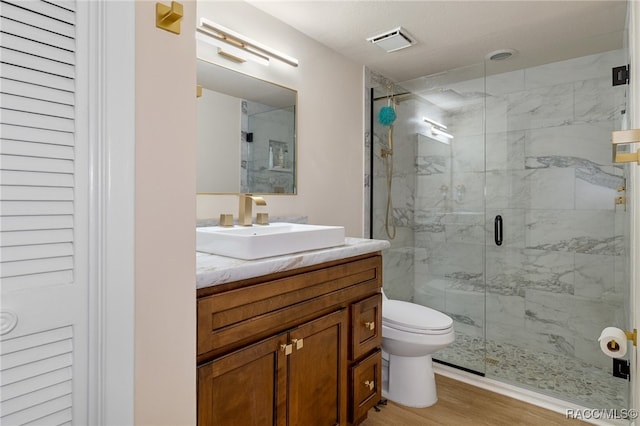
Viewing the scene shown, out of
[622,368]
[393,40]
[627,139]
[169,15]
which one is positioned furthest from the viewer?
[393,40]

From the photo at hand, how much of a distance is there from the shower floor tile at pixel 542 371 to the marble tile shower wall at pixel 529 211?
0.10 m

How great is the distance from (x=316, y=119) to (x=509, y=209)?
6.00 ft

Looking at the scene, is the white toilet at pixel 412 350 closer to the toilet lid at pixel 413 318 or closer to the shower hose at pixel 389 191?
the toilet lid at pixel 413 318

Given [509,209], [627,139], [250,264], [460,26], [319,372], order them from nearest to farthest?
[627,139]
[250,264]
[319,372]
[460,26]
[509,209]

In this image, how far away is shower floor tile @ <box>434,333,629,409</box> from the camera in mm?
2137

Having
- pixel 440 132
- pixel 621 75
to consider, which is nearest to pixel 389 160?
pixel 440 132

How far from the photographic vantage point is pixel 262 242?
1.27m

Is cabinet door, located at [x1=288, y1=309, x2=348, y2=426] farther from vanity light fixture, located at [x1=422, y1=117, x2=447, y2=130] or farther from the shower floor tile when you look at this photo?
vanity light fixture, located at [x1=422, y1=117, x2=447, y2=130]

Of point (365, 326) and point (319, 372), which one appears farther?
point (365, 326)

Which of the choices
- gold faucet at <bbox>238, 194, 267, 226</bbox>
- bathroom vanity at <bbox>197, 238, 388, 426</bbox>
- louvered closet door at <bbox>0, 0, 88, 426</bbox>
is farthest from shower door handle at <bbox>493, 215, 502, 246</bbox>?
louvered closet door at <bbox>0, 0, 88, 426</bbox>

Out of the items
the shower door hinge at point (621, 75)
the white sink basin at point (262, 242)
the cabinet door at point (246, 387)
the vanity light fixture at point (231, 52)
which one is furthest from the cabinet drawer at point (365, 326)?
the shower door hinge at point (621, 75)

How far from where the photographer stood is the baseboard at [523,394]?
1.97 metres

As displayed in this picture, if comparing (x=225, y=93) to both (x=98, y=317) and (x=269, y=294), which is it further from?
(x=98, y=317)

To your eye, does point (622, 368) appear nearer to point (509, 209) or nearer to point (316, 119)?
point (509, 209)
